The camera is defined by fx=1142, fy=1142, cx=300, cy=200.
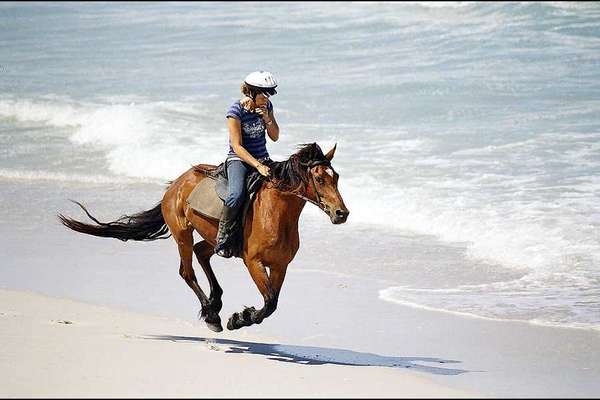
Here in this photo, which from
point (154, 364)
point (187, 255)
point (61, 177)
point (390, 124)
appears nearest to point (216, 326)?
point (187, 255)

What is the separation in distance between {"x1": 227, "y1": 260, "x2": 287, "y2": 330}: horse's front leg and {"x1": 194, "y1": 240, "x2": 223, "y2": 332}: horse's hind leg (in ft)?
1.74

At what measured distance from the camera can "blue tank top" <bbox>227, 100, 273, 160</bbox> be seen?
8281mm

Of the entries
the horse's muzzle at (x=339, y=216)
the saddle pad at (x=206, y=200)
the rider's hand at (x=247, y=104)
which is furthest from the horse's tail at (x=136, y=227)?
the horse's muzzle at (x=339, y=216)

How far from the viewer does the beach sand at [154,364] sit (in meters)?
6.68

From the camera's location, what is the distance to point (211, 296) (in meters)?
8.93

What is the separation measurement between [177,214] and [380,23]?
2357cm

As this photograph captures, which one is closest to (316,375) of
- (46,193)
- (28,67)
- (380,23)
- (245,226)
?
(245,226)

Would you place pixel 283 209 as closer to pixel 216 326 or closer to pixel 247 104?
pixel 247 104

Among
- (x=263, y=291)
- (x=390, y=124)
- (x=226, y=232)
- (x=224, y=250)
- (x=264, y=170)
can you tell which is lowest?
(x=263, y=291)

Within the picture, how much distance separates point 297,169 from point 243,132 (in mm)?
687

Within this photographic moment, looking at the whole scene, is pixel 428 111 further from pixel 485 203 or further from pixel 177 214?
pixel 177 214

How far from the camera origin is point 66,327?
853cm

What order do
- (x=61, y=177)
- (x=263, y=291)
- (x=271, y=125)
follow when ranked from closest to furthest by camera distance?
(x=263, y=291), (x=271, y=125), (x=61, y=177)

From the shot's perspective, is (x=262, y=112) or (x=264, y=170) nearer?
(x=264, y=170)
